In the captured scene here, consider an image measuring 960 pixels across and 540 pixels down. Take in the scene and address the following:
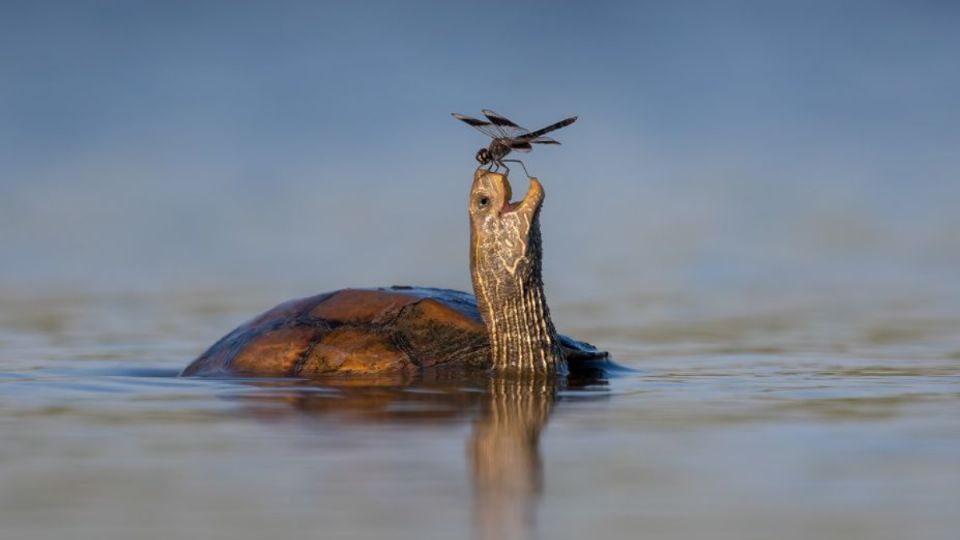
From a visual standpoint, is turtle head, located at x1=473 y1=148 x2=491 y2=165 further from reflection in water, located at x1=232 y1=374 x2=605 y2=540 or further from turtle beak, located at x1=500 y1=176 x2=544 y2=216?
reflection in water, located at x1=232 y1=374 x2=605 y2=540

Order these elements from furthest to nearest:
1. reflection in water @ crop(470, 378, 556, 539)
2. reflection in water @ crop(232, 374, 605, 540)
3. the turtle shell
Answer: the turtle shell < reflection in water @ crop(232, 374, 605, 540) < reflection in water @ crop(470, 378, 556, 539)

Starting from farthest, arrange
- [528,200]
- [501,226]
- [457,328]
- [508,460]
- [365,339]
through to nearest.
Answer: [457,328]
[365,339]
[501,226]
[528,200]
[508,460]

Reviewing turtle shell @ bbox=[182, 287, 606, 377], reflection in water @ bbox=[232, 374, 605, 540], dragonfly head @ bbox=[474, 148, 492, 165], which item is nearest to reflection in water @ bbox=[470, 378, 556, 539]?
reflection in water @ bbox=[232, 374, 605, 540]

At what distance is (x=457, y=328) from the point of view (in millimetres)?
7766

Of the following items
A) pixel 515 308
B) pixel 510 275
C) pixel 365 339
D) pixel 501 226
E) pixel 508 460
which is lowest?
pixel 508 460

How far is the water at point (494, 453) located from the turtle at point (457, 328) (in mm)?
420

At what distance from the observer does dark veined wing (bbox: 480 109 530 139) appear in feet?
23.7

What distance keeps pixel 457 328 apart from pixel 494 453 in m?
3.25

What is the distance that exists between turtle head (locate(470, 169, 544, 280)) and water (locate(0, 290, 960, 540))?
67 centimetres

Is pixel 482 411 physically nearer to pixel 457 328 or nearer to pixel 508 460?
pixel 508 460

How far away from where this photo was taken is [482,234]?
24.1 ft

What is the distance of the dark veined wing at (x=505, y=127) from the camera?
23.7 feet

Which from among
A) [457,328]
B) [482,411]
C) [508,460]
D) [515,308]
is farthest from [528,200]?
[508,460]

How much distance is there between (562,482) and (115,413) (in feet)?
7.52
